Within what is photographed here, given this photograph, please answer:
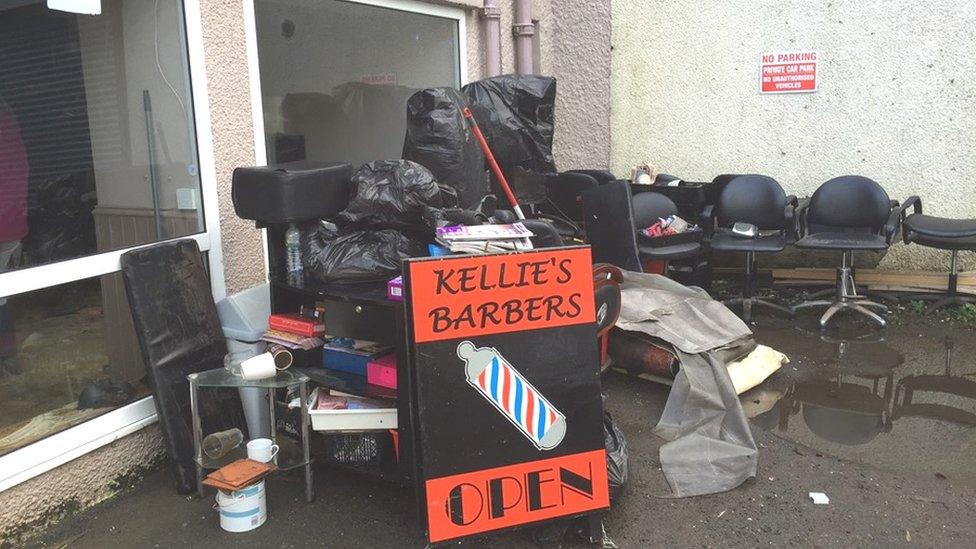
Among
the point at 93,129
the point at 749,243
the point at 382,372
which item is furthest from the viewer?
the point at 749,243

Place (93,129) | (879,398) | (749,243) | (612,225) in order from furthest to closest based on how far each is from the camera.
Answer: (749,243) < (612,225) < (879,398) < (93,129)

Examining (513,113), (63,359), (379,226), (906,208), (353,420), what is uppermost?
(513,113)

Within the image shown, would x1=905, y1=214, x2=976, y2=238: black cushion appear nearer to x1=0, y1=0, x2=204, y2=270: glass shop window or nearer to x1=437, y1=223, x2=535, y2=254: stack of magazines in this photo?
x1=437, y1=223, x2=535, y2=254: stack of magazines

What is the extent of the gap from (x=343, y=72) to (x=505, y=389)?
3361 millimetres

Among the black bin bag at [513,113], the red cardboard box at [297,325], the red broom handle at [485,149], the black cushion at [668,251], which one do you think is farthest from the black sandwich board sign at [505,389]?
the black bin bag at [513,113]

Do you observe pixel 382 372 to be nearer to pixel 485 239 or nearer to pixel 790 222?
pixel 485 239

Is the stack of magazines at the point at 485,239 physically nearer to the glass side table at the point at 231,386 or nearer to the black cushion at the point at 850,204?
the glass side table at the point at 231,386

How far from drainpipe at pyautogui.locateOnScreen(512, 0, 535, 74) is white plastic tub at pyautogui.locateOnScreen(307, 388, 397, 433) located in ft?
13.4

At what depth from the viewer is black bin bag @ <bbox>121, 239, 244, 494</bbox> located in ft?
10.5

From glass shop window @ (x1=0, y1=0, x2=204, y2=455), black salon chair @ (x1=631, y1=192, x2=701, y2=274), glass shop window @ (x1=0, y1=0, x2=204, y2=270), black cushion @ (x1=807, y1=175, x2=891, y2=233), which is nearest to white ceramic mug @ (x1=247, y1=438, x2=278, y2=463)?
glass shop window @ (x1=0, y1=0, x2=204, y2=455)

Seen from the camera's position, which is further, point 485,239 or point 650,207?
point 650,207

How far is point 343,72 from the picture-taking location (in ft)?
17.6

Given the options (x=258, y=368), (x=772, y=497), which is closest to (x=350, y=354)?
(x=258, y=368)

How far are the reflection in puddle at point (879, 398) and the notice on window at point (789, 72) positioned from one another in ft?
7.00
